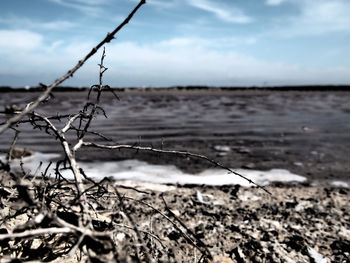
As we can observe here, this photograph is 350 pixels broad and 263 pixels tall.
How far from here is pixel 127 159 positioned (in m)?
7.09

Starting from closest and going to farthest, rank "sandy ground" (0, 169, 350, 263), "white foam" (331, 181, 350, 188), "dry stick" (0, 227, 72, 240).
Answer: "dry stick" (0, 227, 72, 240) < "sandy ground" (0, 169, 350, 263) < "white foam" (331, 181, 350, 188)

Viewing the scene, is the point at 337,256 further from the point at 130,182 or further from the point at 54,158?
the point at 54,158

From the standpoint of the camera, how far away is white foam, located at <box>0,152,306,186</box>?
5.57m

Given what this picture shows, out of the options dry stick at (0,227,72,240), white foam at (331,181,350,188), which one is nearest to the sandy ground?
white foam at (331,181,350,188)

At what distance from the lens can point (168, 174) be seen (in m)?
5.99

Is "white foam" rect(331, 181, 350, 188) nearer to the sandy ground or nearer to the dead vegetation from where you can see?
the sandy ground

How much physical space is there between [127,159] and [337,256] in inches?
197

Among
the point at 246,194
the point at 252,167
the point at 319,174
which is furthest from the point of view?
the point at 252,167

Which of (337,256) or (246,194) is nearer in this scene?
(337,256)

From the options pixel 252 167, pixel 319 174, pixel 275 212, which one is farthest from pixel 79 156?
pixel 319 174

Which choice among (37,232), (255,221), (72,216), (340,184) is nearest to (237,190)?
(255,221)

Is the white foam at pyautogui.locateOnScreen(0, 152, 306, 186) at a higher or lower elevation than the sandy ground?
lower

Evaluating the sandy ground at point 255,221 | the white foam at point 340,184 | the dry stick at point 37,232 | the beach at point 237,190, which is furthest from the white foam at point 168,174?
the dry stick at point 37,232

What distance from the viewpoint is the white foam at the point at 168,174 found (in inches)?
219
